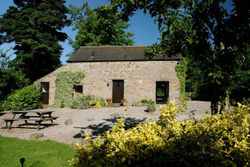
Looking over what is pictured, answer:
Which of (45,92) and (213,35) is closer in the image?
(213,35)

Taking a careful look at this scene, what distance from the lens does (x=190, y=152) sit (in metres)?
1.88

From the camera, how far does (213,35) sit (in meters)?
3.13

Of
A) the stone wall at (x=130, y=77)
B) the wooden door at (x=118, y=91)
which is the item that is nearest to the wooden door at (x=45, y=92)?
the stone wall at (x=130, y=77)

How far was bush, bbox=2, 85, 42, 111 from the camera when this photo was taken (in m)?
12.3

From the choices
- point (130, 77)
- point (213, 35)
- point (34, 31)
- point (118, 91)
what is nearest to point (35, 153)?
point (213, 35)

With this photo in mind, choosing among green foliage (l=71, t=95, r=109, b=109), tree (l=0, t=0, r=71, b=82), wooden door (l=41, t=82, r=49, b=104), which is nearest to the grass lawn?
green foliage (l=71, t=95, r=109, b=109)

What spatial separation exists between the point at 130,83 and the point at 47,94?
8883 millimetres

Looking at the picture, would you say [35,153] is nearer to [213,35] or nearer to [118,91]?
[213,35]

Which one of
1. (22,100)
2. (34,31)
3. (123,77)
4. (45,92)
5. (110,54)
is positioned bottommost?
(22,100)

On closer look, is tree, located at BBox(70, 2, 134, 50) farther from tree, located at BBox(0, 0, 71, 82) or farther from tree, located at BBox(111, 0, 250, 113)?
tree, located at BBox(111, 0, 250, 113)

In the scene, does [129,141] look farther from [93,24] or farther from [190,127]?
[93,24]

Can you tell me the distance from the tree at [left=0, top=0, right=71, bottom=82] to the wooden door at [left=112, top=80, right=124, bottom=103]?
985 cm

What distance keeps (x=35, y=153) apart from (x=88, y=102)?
9.38 metres

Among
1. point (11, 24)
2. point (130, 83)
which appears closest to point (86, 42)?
point (11, 24)
